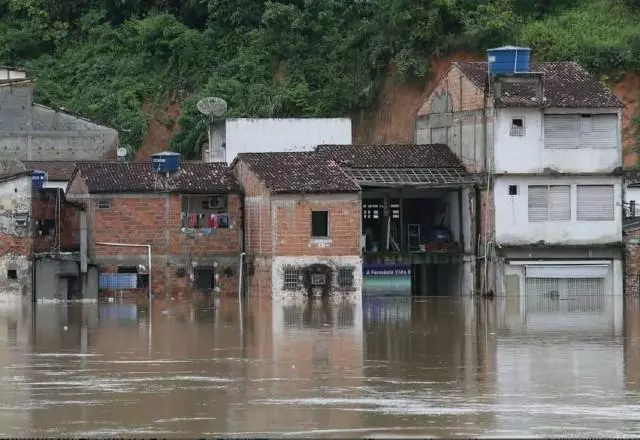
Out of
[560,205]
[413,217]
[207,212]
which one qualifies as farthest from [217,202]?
[560,205]

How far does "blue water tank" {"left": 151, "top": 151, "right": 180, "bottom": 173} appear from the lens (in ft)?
186

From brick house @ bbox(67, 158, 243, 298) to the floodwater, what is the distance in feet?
27.9

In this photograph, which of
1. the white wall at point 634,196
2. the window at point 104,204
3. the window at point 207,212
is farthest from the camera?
the white wall at point 634,196

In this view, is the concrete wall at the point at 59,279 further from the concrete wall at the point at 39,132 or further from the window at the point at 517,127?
the concrete wall at the point at 39,132

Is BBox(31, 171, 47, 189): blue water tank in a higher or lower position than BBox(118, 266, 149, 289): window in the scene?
higher

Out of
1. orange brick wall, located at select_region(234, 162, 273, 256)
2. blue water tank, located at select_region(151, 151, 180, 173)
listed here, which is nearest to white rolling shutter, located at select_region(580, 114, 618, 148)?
orange brick wall, located at select_region(234, 162, 273, 256)

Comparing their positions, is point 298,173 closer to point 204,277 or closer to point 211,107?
point 204,277

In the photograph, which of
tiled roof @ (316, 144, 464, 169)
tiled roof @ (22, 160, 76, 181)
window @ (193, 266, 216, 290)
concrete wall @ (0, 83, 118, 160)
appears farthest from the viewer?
concrete wall @ (0, 83, 118, 160)

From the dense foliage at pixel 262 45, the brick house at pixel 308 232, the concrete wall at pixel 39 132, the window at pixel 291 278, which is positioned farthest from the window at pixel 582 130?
the concrete wall at pixel 39 132

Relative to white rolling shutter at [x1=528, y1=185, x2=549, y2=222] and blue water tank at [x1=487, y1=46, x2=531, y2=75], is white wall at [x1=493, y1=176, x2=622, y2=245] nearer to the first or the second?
white rolling shutter at [x1=528, y1=185, x2=549, y2=222]

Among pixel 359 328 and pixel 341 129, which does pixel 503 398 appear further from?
pixel 341 129

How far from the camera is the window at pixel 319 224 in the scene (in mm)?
55062

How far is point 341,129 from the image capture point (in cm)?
6506

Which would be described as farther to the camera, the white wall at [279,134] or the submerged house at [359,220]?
the white wall at [279,134]
